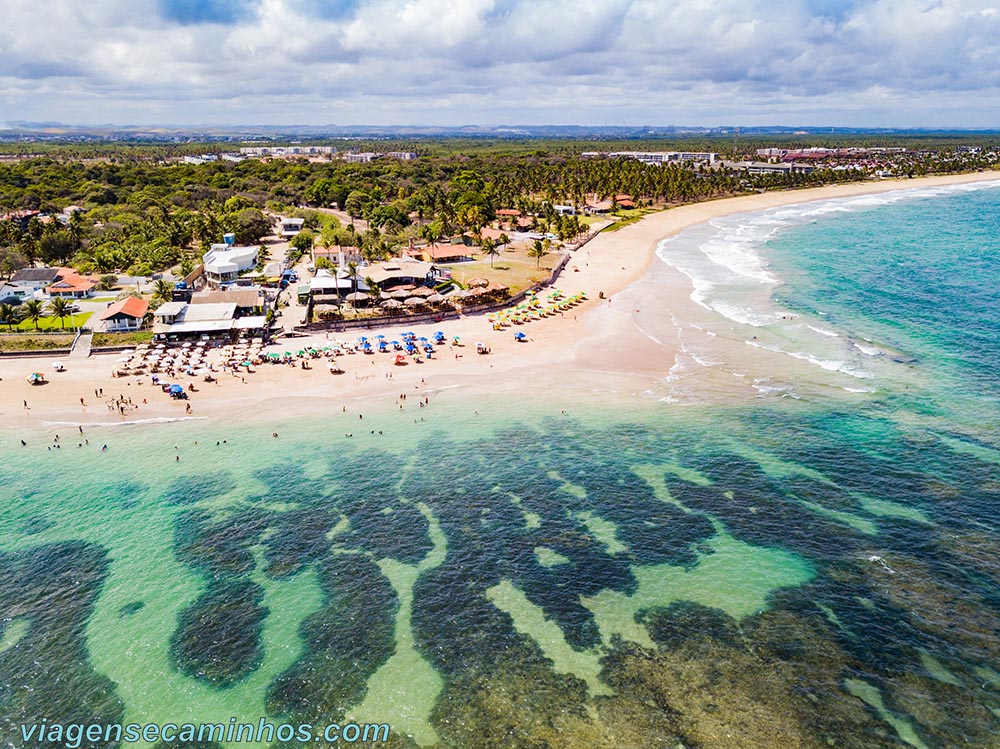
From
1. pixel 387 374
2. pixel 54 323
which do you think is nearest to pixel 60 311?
pixel 54 323

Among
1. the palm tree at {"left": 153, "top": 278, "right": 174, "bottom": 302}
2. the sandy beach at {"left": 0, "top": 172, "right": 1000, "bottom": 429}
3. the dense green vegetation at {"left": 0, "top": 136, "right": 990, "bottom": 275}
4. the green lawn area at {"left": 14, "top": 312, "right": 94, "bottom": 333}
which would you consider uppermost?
the dense green vegetation at {"left": 0, "top": 136, "right": 990, "bottom": 275}

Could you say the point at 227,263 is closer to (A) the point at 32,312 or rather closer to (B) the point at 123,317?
(B) the point at 123,317

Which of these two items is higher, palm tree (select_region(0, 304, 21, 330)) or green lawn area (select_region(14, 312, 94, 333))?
palm tree (select_region(0, 304, 21, 330))

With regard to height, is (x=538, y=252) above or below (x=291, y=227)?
above

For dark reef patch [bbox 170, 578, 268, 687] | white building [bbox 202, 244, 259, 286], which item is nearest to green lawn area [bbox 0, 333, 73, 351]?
white building [bbox 202, 244, 259, 286]

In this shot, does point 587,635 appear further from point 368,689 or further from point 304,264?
point 304,264

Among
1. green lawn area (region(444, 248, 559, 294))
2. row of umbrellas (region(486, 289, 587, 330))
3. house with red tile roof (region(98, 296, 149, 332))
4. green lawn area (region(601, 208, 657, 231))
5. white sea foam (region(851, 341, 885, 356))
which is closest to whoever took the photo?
white sea foam (region(851, 341, 885, 356))

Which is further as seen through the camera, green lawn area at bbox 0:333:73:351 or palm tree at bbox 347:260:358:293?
palm tree at bbox 347:260:358:293

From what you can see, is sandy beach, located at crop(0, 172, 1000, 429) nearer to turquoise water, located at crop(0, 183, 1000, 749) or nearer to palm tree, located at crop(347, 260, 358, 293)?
turquoise water, located at crop(0, 183, 1000, 749)

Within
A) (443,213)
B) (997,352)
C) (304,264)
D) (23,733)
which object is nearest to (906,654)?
(23,733)
